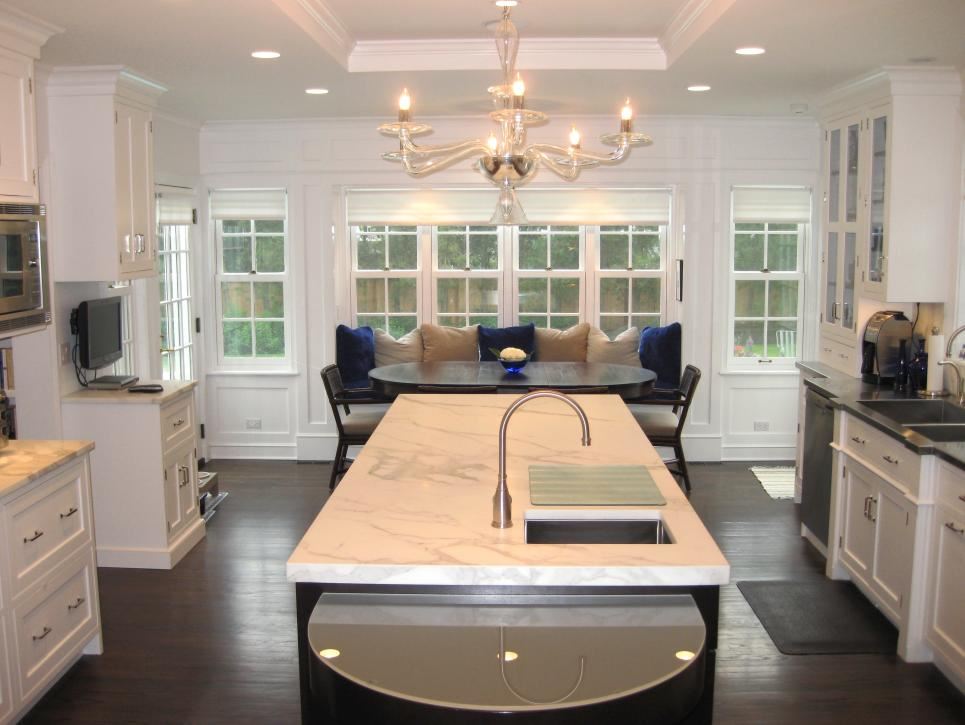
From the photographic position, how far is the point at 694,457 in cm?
703

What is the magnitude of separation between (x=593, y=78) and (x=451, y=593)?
3.75m

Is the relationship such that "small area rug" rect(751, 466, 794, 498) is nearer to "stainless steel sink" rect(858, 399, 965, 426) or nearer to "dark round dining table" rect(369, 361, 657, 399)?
"dark round dining table" rect(369, 361, 657, 399)

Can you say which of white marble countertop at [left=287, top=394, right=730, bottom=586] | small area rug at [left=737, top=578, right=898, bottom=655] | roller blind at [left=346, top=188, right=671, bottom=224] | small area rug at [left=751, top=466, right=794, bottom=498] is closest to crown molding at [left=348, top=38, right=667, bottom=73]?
roller blind at [left=346, top=188, right=671, bottom=224]

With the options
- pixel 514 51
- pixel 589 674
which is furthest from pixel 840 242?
pixel 589 674

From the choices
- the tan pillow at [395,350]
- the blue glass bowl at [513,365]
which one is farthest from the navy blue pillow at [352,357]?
the blue glass bowl at [513,365]

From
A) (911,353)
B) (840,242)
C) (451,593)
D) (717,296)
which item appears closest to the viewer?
(451,593)

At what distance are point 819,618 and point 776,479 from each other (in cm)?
244

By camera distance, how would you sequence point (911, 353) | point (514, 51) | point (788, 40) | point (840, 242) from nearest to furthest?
point (514, 51)
point (788, 40)
point (911, 353)
point (840, 242)

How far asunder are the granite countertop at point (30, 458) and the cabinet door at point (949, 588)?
3216mm

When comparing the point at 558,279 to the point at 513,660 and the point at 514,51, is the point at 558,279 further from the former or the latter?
the point at 513,660

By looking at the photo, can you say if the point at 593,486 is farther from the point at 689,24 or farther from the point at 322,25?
the point at 322,25

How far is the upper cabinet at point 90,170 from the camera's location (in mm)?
4652

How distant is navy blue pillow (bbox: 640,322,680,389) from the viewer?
6.77 m

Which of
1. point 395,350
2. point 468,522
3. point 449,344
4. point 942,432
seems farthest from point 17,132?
point 942,432
